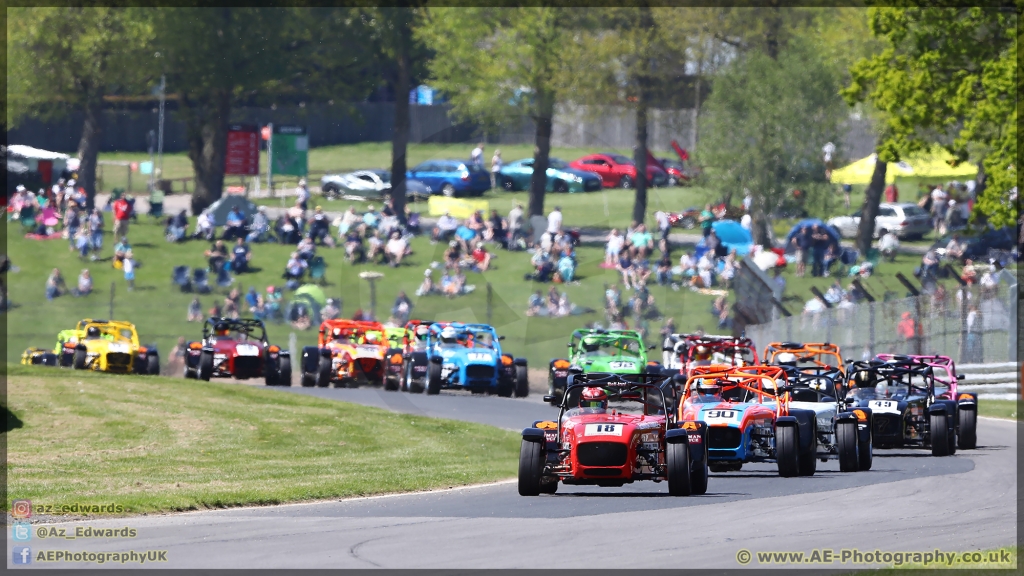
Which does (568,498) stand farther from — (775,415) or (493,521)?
(775,415)

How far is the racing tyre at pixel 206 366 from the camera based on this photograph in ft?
107

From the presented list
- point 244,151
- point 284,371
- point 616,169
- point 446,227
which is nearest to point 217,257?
point 446,227

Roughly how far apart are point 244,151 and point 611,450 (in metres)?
41.4

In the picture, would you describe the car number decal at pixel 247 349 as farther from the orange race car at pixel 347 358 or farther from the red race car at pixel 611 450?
the red race car at pixel 611 450

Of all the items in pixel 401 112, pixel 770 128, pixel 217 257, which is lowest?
pixel 217 257

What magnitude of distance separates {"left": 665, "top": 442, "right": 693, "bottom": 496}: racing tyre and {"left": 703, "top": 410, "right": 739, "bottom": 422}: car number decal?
2005 millimetres

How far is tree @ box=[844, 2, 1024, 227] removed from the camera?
34.0 m

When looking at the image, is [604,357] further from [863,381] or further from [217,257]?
[217,257]

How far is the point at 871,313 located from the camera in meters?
35.2

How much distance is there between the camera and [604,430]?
16234mm

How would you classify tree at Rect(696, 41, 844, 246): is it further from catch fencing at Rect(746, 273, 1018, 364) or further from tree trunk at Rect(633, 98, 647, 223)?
catch fencing at Rect(746, 273, 1018, 364)

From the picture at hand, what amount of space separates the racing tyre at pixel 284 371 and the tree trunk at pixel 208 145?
23.4 meters

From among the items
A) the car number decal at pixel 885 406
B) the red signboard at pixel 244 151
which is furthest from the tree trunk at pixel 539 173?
the car number decal at pixel 885 406

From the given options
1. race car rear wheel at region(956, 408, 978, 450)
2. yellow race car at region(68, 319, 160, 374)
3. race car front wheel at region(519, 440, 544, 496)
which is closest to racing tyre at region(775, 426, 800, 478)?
race car front wheel at region(519, 440, 544, 496)
